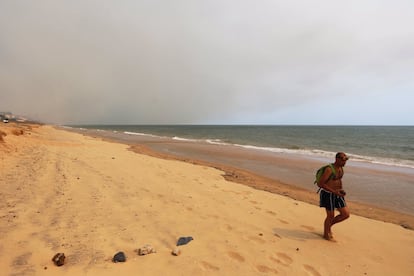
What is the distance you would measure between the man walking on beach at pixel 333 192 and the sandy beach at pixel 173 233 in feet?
1.55

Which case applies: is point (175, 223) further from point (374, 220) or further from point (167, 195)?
point (374, 220)

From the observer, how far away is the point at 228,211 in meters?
6.75

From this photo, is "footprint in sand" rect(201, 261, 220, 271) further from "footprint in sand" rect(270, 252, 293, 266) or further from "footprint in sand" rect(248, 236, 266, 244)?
"footprint in sand" rect(248, 236, 266, 244)

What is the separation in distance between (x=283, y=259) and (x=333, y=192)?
6.22 ft

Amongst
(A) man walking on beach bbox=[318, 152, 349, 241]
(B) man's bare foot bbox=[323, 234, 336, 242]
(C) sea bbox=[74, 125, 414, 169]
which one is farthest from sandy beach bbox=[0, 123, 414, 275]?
(C) sea bbox=[74, 125, 414, 169]

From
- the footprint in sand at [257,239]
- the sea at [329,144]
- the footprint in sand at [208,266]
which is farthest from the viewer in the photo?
the sea at [329,144]

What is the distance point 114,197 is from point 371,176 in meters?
15.6

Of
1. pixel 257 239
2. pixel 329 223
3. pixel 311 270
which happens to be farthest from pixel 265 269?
pixel 329 223

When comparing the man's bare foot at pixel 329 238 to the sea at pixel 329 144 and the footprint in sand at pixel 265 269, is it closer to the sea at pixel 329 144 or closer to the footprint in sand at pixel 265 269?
the footprint in sand at pixel 265 269

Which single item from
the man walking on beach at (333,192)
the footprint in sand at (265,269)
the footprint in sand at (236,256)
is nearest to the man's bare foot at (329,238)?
the man walking on beach at (333,192)

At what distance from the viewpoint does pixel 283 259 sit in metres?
4.45

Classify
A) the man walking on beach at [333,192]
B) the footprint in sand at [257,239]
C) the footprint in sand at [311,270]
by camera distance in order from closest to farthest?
1. the footprint in sand at [311,270]
2. the footprint in sand at [257,239]
3. the man walking on beach at [333,192]

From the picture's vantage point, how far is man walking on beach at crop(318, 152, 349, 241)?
17.7 ft

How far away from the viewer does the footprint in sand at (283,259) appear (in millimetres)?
4328
